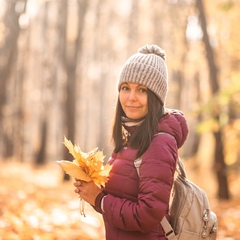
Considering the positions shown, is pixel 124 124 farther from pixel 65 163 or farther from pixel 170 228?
pixel 170 228

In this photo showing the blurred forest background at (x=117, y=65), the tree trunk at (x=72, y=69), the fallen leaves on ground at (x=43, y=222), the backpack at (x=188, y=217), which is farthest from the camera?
the tree trunk at (x=72, y=69)

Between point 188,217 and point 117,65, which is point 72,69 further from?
point 117,65

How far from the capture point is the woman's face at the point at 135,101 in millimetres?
3068

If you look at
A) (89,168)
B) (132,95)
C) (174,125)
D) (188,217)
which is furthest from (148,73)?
(188,217)

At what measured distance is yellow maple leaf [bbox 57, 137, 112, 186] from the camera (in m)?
2.90

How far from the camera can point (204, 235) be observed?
300 centimetres

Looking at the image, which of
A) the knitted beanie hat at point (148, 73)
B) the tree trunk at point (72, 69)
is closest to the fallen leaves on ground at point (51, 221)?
the knitted beanie hat at point (148, 73)

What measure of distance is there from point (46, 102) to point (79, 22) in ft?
35.2

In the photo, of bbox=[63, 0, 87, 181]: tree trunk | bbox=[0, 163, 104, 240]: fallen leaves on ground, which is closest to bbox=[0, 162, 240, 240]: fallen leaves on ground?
bbox=[0, 163, 104, 240]: fallen leaves on ground

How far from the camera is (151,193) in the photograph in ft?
8.81

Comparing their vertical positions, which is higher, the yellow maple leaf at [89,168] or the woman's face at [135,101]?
the woman's face at [135,101]

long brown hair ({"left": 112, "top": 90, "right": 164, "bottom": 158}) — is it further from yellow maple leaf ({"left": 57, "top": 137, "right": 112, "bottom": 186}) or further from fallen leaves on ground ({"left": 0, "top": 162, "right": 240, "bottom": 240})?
fallen leaves on ground ({"left": 0, "top": 162, "right": 240, "bottom": 240})

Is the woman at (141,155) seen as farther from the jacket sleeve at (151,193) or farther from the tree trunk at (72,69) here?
the tree trunk at (72,69)

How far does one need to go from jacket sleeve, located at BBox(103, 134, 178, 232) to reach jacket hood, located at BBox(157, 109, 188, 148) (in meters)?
0.07
